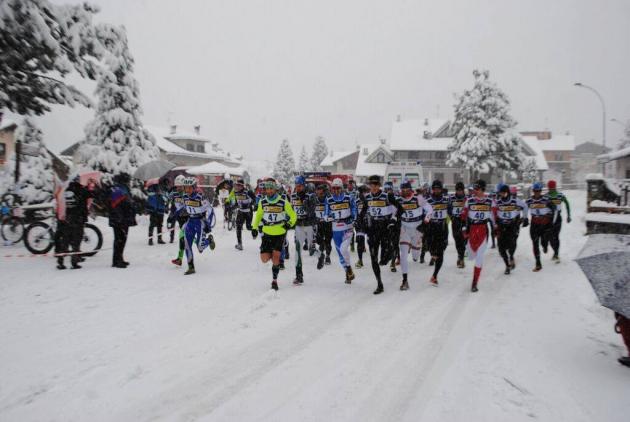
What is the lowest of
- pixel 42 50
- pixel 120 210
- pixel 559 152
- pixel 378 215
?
pixel 378 215

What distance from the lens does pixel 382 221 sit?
7.91 meters

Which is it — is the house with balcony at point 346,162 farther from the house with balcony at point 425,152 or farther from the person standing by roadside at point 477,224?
the person standing by roadside at point 477,224

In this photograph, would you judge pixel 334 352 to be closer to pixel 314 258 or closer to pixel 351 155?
pixel 314 258

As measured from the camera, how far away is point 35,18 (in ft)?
23.4

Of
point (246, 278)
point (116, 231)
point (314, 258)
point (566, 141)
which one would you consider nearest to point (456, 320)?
point (246, 278)

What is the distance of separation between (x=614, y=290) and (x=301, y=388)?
3404 mm

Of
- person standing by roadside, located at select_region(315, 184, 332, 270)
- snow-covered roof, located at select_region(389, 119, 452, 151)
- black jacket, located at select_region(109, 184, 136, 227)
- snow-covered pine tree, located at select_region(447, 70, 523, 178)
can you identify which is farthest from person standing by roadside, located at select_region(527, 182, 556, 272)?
snow-covered roof, located at select_region(389, 119, 452, 151)

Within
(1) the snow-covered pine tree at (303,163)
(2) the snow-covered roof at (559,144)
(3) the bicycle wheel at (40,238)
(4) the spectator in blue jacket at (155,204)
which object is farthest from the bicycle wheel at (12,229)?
(2) the snow-covered roof at (559,144)

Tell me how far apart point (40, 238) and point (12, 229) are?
7.76 feet

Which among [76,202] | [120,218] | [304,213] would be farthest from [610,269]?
[76,202]

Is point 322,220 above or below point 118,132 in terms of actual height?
below

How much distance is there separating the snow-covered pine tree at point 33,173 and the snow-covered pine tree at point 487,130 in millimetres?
34938

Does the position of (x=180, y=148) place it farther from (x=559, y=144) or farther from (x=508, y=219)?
(x=559, y=144)

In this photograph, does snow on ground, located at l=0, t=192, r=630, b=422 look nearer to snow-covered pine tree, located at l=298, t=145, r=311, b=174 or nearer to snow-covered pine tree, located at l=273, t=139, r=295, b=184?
snow-covered pine tree, located at l=273, t=139, r=295, b=184
